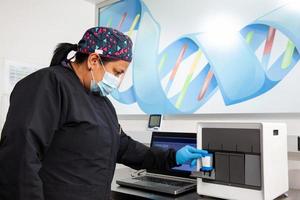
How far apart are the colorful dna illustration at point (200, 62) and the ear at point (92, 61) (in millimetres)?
915

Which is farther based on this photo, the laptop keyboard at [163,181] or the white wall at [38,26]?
the white wall at [38,26]

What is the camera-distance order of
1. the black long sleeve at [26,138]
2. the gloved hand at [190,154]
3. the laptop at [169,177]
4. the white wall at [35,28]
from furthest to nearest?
the white wall at [35,28] → the laptop at [169,177] → the gloved hand at [190,154] → the black long sleeve at [26,138]

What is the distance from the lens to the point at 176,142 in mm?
1751

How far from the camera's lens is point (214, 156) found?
1.28 m

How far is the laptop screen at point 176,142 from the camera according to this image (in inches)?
65.9

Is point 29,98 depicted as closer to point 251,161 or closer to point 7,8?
point 251,161

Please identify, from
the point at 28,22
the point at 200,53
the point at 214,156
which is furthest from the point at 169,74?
the point at 28,22

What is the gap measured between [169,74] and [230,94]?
0.47 metres

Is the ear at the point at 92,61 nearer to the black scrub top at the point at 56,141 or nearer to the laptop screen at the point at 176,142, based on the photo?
the black scrub top at the point at 56,141

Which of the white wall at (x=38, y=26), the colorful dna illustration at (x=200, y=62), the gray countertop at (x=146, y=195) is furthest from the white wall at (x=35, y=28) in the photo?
the gray countertop at (x=146, y=195)

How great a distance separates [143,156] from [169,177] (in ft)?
1.36

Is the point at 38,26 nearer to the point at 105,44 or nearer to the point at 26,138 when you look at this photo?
the point at 105,44

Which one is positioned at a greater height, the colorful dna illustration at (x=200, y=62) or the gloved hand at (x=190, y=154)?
the colorful dna illustration at (x=200, y=62)

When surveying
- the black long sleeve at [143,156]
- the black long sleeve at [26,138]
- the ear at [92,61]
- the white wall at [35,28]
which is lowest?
the black long sleeve at [143,156]
